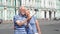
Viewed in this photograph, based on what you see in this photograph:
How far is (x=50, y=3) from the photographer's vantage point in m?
47.9

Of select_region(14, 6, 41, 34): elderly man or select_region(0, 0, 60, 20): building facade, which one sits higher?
select_region(14, 6, 41, 34): elderly man

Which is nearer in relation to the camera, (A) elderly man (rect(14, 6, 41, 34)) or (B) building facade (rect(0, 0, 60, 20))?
(A) elderly man (rect(14, 6, 41, 34))

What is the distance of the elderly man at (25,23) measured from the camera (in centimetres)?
439

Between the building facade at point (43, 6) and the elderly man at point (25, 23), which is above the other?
the elderly man at point (25, 23)

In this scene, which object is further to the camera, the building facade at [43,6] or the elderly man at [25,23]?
the building facade at [43,6]

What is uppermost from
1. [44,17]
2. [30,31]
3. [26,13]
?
[26,13]

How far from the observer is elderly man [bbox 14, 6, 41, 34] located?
4.39 metres

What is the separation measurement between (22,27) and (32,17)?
0.82ft

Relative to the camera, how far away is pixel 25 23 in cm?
445

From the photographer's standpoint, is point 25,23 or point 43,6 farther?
point 43,6

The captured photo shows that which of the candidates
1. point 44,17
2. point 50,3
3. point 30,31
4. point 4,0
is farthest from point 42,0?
point 30,31

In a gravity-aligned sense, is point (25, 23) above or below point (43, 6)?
above

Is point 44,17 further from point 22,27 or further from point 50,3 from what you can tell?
point 22,27

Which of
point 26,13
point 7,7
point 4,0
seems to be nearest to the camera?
point 26,13
